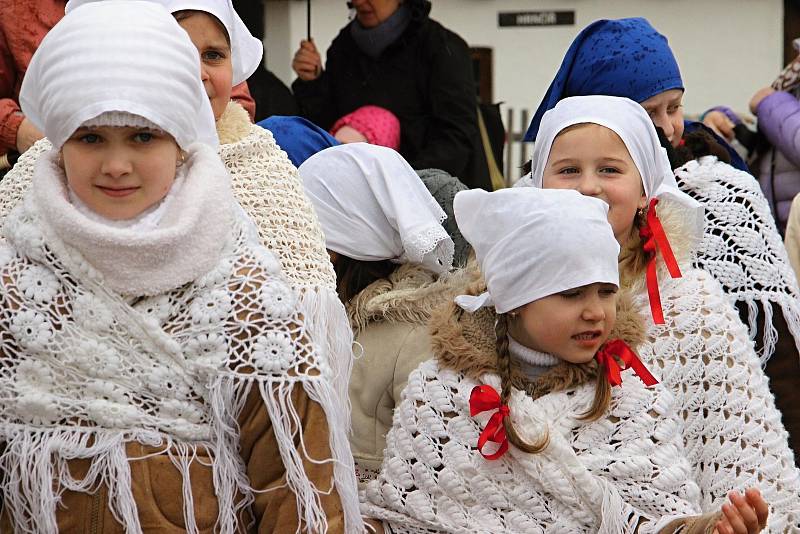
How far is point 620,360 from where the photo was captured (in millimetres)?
2758

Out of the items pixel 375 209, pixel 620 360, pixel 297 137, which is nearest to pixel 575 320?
pixel 620 360

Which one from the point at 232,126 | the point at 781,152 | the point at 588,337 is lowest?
the point at 781,152

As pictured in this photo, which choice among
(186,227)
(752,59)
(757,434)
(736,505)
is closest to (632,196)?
(757,434)

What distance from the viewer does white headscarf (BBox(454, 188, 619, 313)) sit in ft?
8.82

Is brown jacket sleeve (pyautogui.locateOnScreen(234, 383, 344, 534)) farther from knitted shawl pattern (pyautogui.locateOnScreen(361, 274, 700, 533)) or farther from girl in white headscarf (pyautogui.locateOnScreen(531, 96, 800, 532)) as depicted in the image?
girl in white headscarf (pyautogui.locateOnScreen(531, 96, 800, 532))

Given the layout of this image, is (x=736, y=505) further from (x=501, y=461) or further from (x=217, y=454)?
(x=217, y=454)

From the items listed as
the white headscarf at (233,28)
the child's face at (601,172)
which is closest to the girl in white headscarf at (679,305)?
the child's face at (601,172)

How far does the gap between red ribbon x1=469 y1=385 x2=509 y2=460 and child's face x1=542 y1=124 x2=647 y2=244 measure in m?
0.63

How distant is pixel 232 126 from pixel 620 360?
1112 mm

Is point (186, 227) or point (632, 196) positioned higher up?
point (186, 227)

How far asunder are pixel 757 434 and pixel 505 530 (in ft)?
2.10

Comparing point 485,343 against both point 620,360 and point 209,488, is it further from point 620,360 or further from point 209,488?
point 209,488

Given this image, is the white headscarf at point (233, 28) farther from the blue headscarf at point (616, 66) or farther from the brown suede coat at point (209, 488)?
the brown suede coat at point (209, 488)

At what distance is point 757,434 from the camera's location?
9.39 feet
